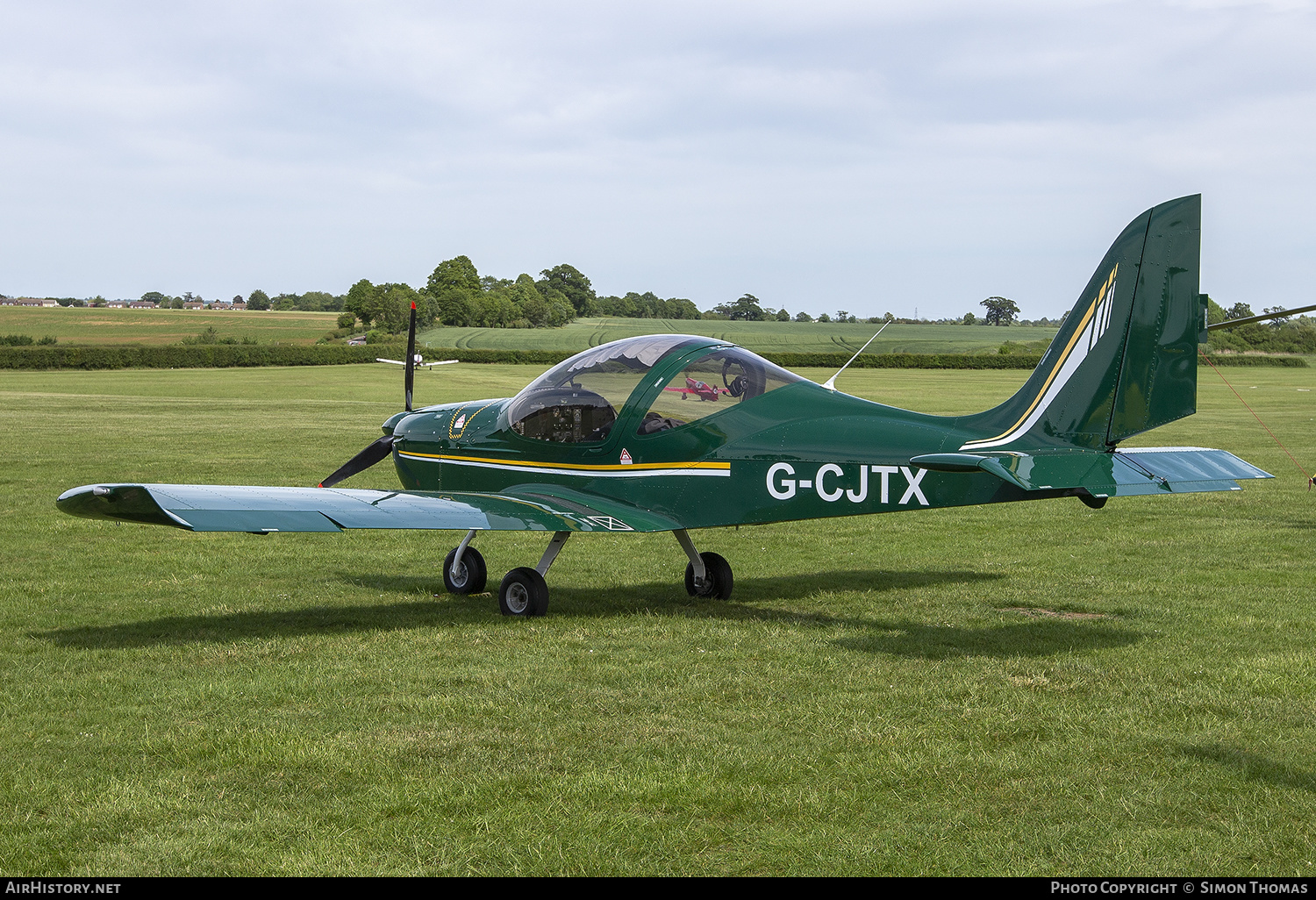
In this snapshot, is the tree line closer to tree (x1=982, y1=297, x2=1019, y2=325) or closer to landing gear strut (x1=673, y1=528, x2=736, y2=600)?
tree (x1=982, y1=297, x2=1019, y2=325)

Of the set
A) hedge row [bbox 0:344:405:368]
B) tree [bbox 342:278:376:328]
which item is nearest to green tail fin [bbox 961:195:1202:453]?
hedge row [bbox 0:344:405:368]

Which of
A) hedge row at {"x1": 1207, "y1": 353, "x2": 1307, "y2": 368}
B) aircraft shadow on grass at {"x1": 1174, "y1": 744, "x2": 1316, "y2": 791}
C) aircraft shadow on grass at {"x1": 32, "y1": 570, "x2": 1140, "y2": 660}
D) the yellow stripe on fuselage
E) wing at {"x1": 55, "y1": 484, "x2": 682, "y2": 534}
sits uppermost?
hedge row at {"x1": 1207, "y1": 353, "x2": 1307, "y2": 368}

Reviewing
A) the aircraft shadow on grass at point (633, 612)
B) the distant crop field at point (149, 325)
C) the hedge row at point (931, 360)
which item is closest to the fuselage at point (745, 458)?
the aircraft shadow on grass at point (633, 612)

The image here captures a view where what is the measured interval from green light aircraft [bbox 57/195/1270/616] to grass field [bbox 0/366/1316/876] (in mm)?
918

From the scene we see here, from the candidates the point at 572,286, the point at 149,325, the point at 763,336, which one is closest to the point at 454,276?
the point at 572,286

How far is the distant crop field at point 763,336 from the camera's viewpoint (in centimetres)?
8006

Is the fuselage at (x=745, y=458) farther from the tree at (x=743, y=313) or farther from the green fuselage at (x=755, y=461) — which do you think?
the tree at (x=743, y=313)

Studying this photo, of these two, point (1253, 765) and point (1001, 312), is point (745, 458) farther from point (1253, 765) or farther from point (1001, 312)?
point (1001, 312)

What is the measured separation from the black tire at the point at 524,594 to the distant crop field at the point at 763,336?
63866 mm

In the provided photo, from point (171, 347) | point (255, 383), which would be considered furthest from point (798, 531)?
point (171, 347)

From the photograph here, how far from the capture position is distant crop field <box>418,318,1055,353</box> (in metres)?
80.1

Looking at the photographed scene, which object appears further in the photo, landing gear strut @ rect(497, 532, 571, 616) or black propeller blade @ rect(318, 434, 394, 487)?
black propeller blade @ rect(318, 434, 394, 487)

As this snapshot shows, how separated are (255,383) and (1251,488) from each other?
48.1 meters

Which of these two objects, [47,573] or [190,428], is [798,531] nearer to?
[47,573]
